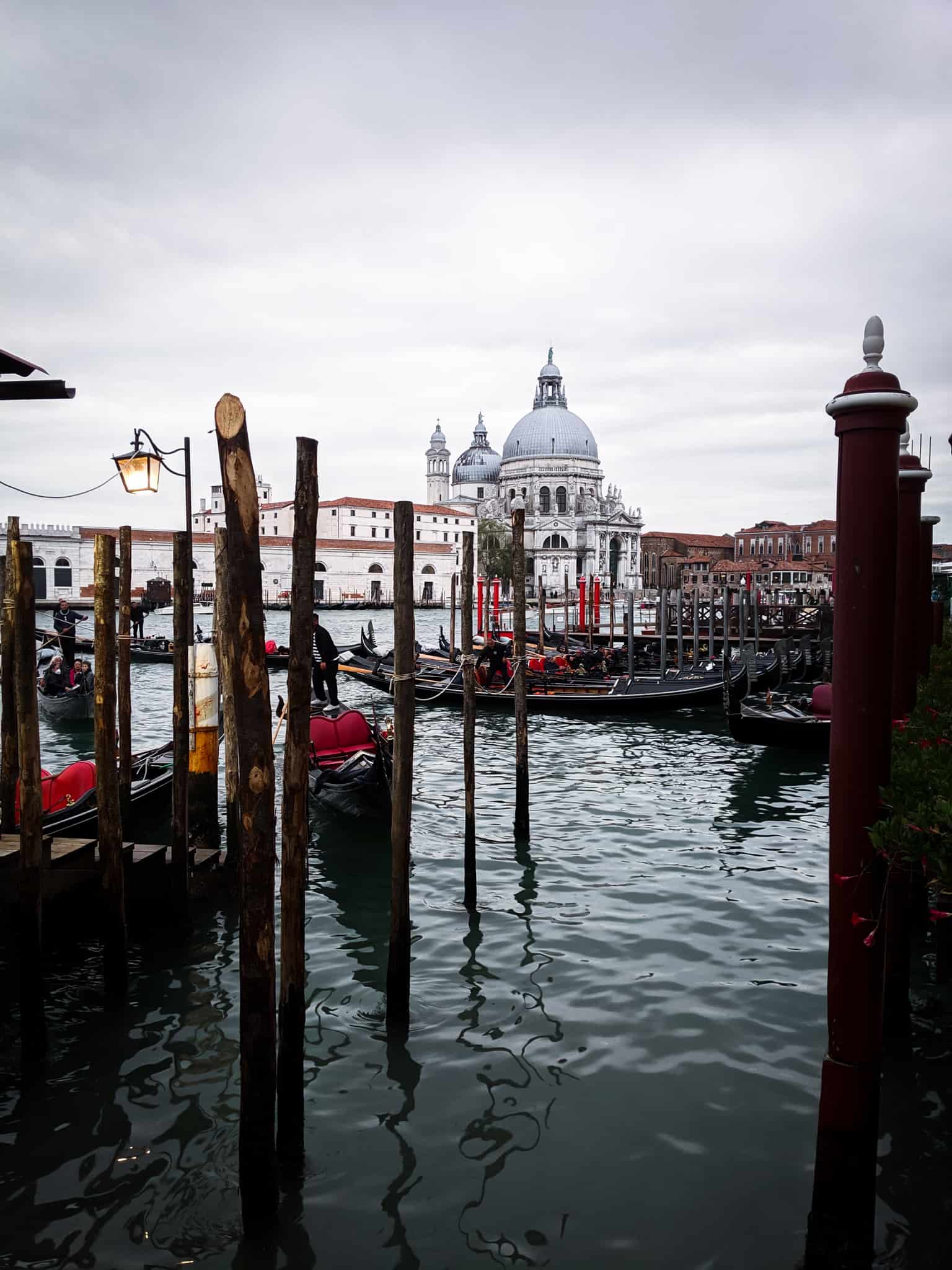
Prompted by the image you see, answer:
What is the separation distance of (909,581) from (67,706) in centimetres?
1182

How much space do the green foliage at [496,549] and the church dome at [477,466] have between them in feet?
44.9

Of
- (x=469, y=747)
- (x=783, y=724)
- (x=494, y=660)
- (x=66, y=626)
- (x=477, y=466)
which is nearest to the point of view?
(x=469, y=747)

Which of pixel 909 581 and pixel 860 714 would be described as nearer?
pixel 860 714

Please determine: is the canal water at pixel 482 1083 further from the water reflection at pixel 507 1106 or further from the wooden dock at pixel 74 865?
the wooden dock at pixel 74 865

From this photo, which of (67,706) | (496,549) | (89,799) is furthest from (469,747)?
(496,549)

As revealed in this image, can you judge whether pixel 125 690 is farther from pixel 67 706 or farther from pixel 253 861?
pixel 67 706

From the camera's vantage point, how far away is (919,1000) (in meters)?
3.92

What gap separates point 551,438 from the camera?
72625mm

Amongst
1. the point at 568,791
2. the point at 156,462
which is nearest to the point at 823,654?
the point at 568,791

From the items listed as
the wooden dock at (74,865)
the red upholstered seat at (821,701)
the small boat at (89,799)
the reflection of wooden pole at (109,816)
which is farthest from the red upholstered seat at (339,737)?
the red upholstered seat at (821,701)

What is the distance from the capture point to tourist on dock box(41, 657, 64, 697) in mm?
13102

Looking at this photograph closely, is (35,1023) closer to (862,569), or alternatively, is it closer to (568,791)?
(862,569)

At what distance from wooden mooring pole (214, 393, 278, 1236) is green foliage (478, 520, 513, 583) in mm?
51462

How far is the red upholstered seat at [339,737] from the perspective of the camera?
7535mm
